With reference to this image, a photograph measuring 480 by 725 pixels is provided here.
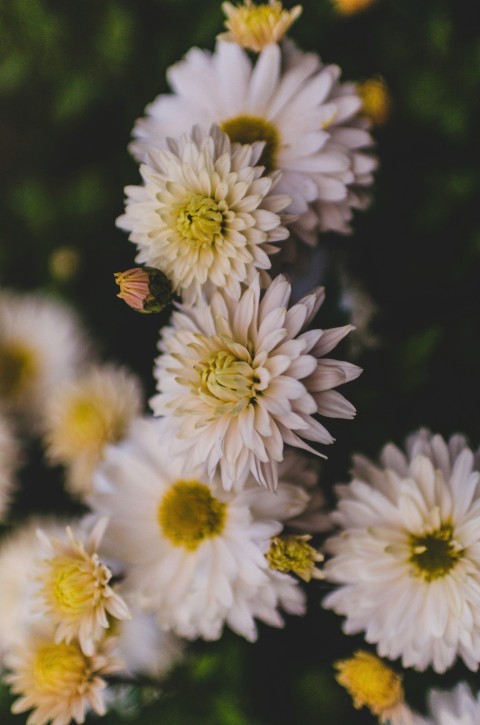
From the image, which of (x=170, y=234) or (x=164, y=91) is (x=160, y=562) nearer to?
(x=170, y=234)

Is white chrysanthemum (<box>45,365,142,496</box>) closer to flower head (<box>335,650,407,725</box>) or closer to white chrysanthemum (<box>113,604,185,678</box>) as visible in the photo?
white chrysanthemum (<box>113,604,185,678</box>)

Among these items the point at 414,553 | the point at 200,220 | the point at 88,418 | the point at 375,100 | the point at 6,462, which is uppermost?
the point at 375,100

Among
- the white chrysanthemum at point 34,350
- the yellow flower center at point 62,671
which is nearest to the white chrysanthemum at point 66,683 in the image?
the yellow flower center at point 62,671

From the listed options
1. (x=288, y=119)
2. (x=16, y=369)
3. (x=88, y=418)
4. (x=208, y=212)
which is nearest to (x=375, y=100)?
(x=288, y=119)

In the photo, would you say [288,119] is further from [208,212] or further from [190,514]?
[190,514]

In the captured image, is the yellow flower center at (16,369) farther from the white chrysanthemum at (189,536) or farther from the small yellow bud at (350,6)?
the small yellow bud at (350,6)

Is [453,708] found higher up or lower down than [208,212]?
lower down

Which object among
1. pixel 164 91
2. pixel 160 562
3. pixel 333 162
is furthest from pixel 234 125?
pixel 160 562
